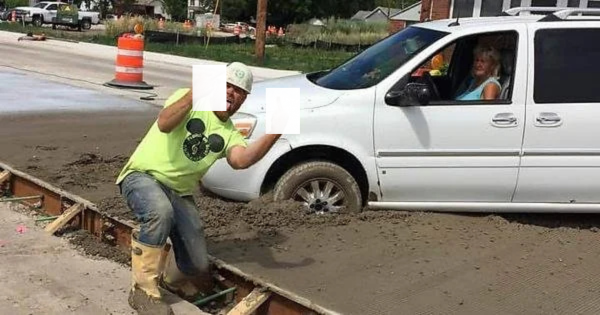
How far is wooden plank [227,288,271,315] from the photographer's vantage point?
4176 millimetres

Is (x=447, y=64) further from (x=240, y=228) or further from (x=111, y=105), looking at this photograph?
(x=111, y=105)

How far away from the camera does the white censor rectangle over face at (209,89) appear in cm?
397

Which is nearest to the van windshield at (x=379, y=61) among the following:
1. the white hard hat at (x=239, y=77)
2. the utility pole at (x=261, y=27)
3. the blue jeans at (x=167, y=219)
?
the white hard hat at (x=239, y=77)

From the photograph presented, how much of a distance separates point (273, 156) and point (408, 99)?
1.13 meters

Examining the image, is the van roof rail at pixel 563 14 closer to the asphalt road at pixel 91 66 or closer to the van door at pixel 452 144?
the van door at pixel 452 144

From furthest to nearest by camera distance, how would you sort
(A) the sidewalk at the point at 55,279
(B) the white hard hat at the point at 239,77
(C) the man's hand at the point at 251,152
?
(A) the sidewalk at the point at 55,279, (B) the white hard hat at the point at 239,77, (C) the man's hand at the point at 251,152

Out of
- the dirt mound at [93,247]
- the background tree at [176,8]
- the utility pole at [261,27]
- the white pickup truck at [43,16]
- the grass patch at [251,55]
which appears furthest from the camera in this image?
the background tree at [176,8]

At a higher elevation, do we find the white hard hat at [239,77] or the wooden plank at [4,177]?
the white hard hat at [239,77]

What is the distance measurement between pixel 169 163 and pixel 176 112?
372mm

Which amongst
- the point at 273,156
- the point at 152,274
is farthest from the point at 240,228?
the point at 152,274

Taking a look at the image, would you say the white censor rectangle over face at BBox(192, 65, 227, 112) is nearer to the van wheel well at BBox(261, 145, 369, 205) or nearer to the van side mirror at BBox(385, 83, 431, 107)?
the van wheel well at BBox(261, 145, 369, 205)

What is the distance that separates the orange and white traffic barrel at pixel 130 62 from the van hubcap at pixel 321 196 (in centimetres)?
1021

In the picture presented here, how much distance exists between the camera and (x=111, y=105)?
1264cm

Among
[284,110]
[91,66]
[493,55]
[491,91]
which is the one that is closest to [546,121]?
[491,91]
